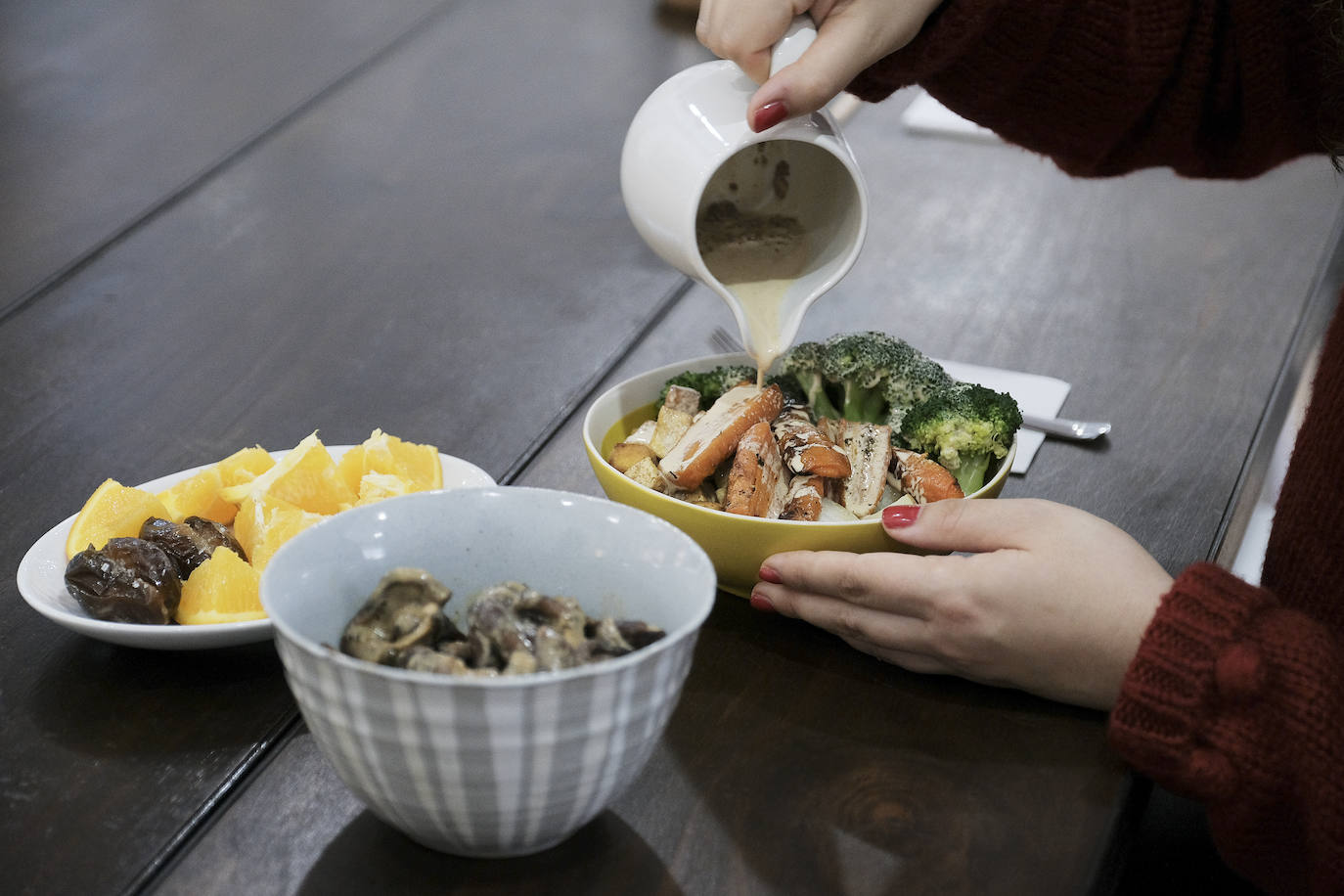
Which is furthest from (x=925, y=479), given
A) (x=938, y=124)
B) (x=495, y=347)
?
(x=938, y=124)

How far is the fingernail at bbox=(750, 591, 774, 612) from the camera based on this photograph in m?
1.03

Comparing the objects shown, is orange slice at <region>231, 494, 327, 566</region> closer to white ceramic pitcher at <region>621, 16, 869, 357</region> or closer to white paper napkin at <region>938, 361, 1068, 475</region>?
white ceramic pitcher at <region>621, 16, 869, 357</region>

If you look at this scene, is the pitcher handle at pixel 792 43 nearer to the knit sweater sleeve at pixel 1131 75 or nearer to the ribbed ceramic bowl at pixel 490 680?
the knit sweater sleeve at pixel 1131 75

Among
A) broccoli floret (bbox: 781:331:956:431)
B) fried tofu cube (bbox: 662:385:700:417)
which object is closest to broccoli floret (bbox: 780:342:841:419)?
broccoli floret (bbox: 781:331:956:431)

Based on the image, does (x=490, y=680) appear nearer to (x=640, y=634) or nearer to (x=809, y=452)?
(x=640, y=634)

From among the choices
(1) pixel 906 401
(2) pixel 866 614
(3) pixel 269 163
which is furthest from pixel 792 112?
(3) pixel 269 163

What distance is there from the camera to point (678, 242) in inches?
43.7

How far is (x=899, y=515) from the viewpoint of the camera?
1.02 m

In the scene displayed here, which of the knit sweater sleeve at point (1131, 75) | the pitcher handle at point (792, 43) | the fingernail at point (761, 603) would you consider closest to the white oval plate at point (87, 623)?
the fingernail at point (761, 603)

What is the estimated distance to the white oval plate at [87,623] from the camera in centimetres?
91

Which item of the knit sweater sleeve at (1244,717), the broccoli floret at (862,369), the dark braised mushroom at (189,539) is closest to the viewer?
the knit sweater sleeve at (1244,717)

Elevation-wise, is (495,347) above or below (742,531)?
below

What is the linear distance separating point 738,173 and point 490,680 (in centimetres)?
65


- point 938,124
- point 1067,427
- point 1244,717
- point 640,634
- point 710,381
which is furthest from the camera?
point 938,124
